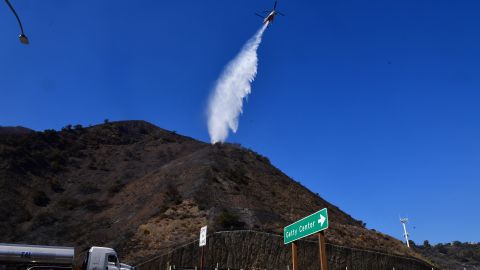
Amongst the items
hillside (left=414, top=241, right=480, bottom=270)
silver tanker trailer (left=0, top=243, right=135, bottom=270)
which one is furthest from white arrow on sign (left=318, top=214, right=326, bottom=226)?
hillside (left=414, top=241, right=480, bottom=270)

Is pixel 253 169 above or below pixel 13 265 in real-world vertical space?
above

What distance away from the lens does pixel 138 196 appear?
60688mm

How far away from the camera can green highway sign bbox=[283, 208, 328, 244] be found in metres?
13.4

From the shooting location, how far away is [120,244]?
138ft

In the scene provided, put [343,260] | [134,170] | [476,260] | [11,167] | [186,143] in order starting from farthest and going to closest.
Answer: [476,260], [186,143], [134,170], [11,167], [343,260]

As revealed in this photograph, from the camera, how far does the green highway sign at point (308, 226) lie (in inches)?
529

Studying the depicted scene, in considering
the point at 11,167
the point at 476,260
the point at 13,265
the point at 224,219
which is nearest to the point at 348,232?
the point at 224,219

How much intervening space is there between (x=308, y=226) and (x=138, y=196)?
49124 millimetres

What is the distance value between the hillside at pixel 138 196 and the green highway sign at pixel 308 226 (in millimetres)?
24296

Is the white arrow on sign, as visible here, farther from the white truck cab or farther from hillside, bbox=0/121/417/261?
hillside, bbox=0/121/417/261

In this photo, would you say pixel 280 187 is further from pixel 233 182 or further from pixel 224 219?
pixel 224 219

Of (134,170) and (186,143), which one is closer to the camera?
(134,170)

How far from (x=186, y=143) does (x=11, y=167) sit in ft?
120

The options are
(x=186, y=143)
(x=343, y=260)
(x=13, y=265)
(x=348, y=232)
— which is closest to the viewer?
(x=13, y=265)
